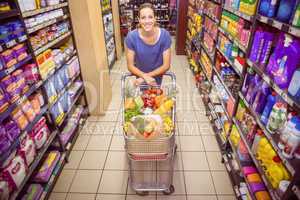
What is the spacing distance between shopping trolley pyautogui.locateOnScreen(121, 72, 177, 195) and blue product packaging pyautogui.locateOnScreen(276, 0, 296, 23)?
3.36ft

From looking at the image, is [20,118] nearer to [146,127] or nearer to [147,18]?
[146,127]

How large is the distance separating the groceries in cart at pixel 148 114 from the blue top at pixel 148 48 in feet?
1.45

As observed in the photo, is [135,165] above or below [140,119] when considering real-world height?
below

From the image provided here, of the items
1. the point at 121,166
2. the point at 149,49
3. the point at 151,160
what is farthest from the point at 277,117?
the point at 121,166

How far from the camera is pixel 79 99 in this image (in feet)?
11.2

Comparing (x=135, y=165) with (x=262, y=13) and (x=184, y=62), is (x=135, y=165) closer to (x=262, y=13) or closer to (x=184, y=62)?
(x=262, y=13)

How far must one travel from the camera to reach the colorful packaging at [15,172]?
5.53ft

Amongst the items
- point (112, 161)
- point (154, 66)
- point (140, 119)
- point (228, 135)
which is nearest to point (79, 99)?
point (112, 161)

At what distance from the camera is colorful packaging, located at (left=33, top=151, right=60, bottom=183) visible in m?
2.20

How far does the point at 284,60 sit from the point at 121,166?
206 cm

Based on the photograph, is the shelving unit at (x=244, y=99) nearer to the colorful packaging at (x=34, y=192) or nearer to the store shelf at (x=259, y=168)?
the store shelf at (x=259, y=168)

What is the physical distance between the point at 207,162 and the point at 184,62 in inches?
155

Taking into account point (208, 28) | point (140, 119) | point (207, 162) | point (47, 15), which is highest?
point (47, 15)

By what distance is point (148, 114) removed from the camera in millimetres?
1778
